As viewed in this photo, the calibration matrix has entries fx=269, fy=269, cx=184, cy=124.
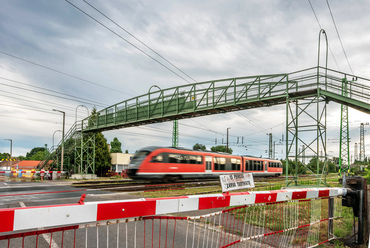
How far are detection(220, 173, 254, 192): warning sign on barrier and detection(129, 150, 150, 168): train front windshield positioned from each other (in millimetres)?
15865

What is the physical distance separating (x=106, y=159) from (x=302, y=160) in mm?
41279

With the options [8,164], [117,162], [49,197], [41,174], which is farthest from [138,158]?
[8,164]

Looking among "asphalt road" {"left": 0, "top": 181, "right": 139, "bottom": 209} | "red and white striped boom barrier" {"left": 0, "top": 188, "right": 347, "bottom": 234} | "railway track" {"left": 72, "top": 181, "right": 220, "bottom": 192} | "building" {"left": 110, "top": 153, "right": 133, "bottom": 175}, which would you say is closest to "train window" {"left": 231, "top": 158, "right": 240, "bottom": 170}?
"railway track" {"left": 72, "top": 181, "right": 220, "bottom": 192}

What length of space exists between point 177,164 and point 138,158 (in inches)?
123

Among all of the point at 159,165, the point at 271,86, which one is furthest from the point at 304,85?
the point at 159,165

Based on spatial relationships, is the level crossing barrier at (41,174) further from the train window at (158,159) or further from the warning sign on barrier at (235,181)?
the warning sign on barrier at (235,181)

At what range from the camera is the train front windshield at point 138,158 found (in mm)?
19891

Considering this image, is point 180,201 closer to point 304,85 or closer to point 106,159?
point 304,85

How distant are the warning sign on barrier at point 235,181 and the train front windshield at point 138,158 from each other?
15.9 m

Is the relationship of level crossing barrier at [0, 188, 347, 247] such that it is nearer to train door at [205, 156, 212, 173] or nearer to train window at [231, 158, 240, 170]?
train door at [205, 156, 212, 173]

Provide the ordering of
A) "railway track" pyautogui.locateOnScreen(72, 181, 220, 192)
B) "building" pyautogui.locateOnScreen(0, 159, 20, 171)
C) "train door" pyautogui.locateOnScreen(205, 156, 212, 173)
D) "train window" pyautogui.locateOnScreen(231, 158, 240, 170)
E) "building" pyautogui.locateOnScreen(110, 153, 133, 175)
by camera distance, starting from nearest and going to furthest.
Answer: "railway track" pyautogui.locateOnScreen(72, 181, 220, 192) < "train door" pyautogui.locateOnScreen(205, 156, 212, 173) < "train window" pyautogui.locateOnScreen(231, 158, 240, 170) < "building" pyautogui.locateOnScreen(110, 153, 133, 175) < "building" pyautogui.locateOnScreen(0, 159, 20, 171)

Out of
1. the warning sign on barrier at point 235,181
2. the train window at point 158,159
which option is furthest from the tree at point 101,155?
the warning sign on barrier at point 235,181

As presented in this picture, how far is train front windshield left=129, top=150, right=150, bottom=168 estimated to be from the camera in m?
19.9

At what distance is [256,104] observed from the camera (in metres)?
23.5
